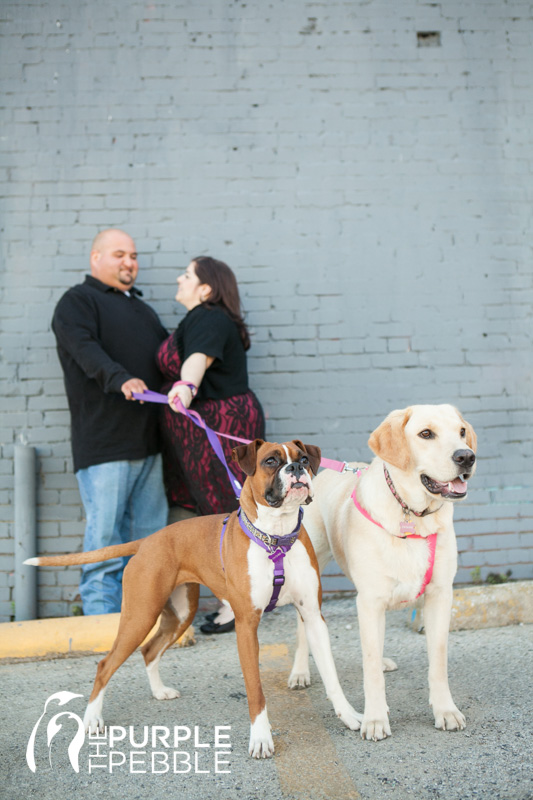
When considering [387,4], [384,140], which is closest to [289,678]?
[384,140]

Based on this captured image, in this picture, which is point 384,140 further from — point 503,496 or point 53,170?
point 503,496

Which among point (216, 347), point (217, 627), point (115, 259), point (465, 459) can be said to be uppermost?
point (115, 259)

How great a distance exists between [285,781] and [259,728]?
216 mm

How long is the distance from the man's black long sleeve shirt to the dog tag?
2.18m

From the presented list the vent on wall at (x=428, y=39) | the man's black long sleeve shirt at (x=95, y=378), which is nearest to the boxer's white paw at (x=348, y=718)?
the man's black long sleeve shirt at (x=95, y=378)

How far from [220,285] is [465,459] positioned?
2.29 m

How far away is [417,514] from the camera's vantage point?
278cm

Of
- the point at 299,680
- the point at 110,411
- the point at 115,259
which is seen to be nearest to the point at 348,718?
the point at 299,680

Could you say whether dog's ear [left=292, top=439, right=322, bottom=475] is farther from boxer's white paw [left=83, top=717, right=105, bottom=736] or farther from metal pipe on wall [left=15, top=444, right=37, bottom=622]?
metal pipe on wall [left=15, top=444, right=37, bottom=622]

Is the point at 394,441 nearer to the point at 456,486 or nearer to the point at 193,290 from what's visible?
the point at 456,486

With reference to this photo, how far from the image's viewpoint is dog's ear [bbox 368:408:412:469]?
2.74 meters

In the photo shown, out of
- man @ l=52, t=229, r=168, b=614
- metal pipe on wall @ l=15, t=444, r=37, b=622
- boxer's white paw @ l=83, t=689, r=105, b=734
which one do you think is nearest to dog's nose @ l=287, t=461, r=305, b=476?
boxer's white paw @ l=83, t=689, r=105, b=734

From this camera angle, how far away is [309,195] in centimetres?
500

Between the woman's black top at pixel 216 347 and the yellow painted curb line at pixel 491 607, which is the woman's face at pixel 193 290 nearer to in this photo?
the woman's black top at pixel 216 347
